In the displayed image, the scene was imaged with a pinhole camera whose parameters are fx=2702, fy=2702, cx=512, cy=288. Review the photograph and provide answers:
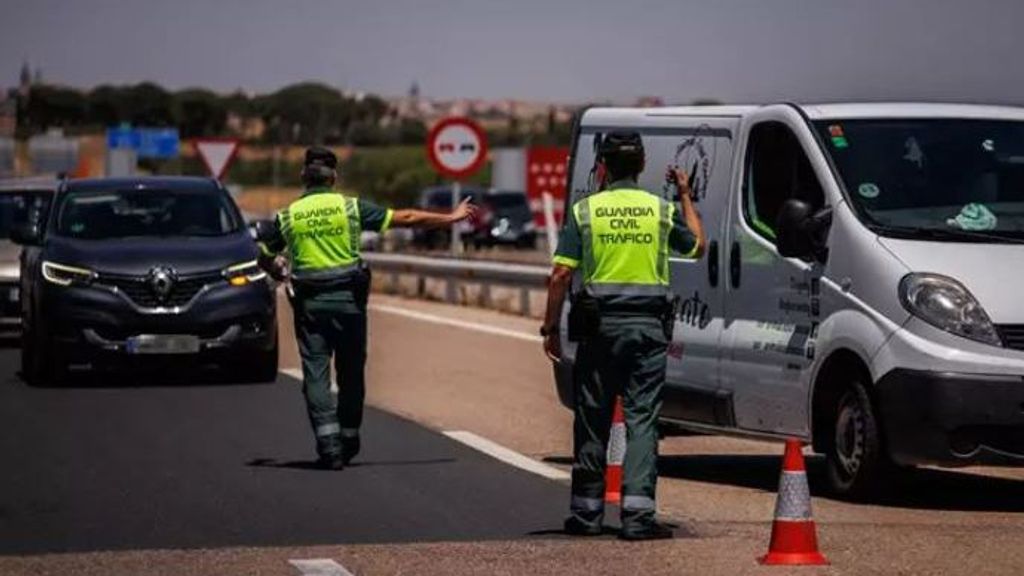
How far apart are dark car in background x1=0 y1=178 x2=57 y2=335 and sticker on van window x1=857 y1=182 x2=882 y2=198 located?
14287 mm

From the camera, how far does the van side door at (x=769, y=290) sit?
13375 millimetres

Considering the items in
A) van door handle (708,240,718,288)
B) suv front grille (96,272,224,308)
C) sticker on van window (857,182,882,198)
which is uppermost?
sticker on van window (857,182,882,198)

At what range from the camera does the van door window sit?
1377 cm

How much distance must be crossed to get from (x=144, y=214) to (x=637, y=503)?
36.3 feet

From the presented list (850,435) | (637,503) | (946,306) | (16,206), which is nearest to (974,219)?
(946,306)

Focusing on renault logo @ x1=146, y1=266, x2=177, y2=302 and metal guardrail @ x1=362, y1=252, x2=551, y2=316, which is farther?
metal guardrail @ x1=362, y1=252, x2=551, y2=316

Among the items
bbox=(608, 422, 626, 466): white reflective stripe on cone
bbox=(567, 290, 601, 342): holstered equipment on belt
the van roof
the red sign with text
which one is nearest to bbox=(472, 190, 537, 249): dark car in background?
the red sign with text

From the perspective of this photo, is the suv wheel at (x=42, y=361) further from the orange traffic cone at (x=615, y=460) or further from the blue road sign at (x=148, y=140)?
the blue road sign at (x=148, y=140)

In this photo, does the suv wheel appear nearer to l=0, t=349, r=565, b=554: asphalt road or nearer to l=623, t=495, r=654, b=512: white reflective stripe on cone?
l=0, t=349, r=565, b=554: asphalt road

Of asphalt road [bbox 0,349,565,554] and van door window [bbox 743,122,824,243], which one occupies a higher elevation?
van door window [bbox 743,122,824,243]

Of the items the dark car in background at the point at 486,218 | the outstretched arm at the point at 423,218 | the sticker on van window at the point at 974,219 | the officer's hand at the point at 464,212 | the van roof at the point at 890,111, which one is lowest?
the dark car in background at the point at 486,218

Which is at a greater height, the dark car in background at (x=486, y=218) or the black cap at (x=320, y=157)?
the black cap at (x=320, y=157)

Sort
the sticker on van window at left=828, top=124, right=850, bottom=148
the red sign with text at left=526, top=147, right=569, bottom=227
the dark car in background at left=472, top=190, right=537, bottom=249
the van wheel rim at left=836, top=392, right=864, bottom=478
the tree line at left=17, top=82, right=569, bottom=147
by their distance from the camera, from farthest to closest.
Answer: the tree line at left=17, top=82, right=569, bottom=147, the dark car in background at left=472, top=190, right=537, bottom=249, the red sign with text at left=526, top=147, right=569, bottom=227, the sticker on van window at left=828, top=124, right=850, bottom=148, the van wheel rim at left=836, top=392, right=864, bottom=478

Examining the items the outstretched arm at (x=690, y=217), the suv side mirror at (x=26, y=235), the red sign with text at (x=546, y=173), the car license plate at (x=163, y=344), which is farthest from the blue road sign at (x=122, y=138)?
the outstretched arm at (x=690, y=217)
